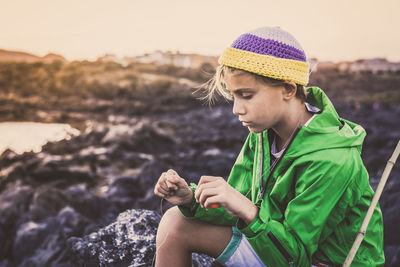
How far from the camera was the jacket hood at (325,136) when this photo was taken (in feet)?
7.00

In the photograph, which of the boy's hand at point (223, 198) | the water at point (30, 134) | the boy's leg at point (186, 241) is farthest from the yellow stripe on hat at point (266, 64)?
the water at point (30, 134)

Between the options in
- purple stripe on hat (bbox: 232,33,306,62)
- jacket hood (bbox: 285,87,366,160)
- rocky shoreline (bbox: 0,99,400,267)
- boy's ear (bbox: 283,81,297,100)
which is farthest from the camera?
rocky shoreline (bbox: 0,99,400,267)

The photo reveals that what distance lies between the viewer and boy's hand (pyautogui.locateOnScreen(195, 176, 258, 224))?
→ 1955 millimetres

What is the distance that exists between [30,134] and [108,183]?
25.4ft

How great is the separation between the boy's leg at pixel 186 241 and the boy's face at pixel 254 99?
0.72 meters

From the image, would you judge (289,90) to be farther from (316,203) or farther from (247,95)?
(316,203)

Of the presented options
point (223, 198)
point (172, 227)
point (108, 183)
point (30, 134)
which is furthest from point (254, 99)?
point (30, 134)

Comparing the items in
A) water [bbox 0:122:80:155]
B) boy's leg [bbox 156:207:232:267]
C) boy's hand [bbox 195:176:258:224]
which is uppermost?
boy's hand [bbox 195:176:258:224]

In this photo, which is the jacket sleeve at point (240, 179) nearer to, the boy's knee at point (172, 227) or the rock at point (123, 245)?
the boy's knee at point (172, 227)

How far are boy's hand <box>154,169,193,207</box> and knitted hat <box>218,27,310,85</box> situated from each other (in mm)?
773

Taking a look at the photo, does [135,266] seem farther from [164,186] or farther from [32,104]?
[32,104]

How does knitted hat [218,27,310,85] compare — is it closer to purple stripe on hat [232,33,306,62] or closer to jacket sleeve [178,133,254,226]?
purple stripe on hat [232,33,306,62]

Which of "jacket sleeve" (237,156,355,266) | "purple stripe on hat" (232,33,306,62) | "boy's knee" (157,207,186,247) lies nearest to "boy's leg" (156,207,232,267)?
"boy's knee" (157,207,186,247)

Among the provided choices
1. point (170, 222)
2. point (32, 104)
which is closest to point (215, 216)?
point (170, 222)
